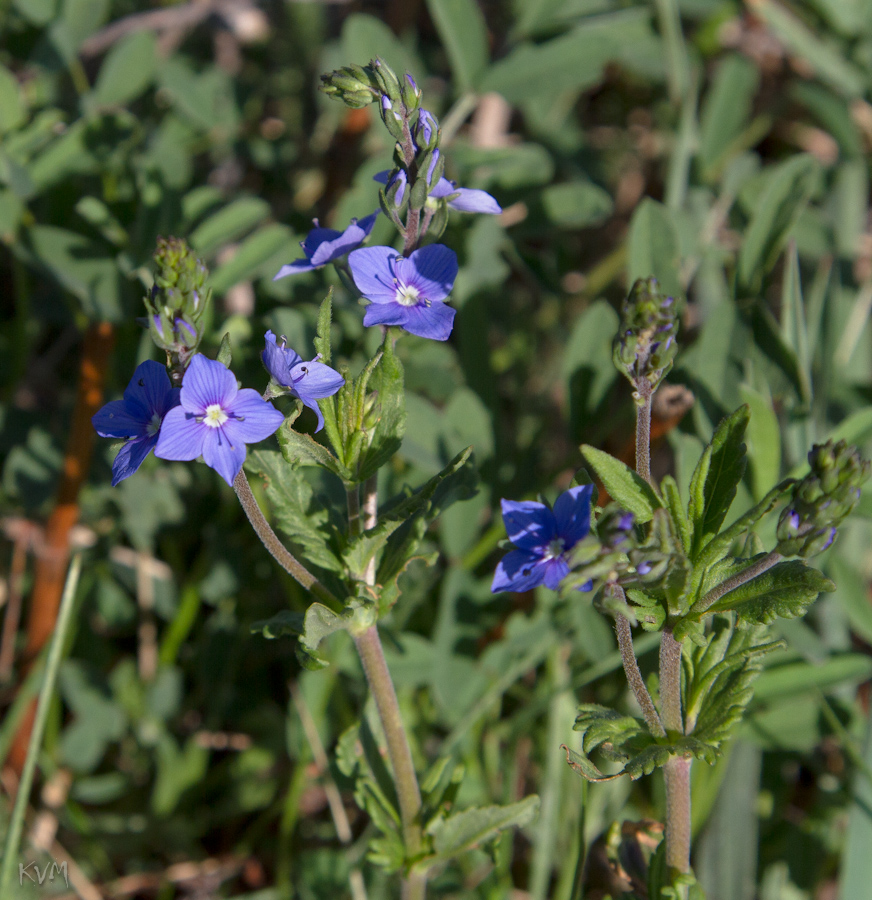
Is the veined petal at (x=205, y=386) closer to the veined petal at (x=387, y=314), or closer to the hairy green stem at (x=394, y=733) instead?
the veined petal at (x=387, y=314)

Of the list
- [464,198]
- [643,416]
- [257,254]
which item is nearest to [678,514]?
[643,416]

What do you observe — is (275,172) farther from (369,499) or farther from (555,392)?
(369,499)

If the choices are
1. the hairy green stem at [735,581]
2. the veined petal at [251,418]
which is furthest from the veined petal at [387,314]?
the hairy green stem at [735,581]

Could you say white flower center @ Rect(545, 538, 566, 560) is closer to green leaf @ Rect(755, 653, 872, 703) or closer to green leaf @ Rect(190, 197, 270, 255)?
green leaf @ Rect(755, 653, 872, 703)

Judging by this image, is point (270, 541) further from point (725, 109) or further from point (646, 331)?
point (725, 109)

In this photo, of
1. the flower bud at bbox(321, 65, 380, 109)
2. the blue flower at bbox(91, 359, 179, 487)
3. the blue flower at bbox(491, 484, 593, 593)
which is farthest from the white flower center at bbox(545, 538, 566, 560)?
the flower bud at bbox(321, 65, 380, 109)
